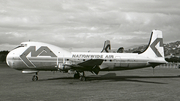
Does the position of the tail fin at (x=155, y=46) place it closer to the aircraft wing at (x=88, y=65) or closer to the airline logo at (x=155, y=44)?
the airline logo at (x=155, y=44)

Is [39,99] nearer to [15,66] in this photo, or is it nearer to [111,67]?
[15,66]

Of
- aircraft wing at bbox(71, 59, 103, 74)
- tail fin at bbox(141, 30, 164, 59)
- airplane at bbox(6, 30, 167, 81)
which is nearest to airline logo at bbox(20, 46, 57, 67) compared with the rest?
airplane at bbox(6, 30, 167, 81)

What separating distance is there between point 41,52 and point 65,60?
3.23 meters

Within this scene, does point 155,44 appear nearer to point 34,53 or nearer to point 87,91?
point 87,91

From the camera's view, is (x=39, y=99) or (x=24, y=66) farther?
(x=24, y=66)

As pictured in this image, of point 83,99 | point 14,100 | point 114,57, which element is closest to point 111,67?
point 114,57

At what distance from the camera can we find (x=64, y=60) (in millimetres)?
23547

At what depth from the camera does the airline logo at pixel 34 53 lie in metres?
22.4

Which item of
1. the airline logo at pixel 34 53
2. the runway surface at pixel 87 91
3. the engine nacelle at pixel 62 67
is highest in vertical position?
the airline logo at pixel 34 53

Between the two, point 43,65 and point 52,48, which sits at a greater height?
point 52,48

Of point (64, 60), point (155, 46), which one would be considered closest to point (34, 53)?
point (64, 60)

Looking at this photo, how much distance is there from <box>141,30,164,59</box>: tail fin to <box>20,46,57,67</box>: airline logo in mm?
13892

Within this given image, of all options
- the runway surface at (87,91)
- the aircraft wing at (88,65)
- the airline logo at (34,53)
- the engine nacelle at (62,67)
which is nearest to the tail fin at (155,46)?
the runway surface at (87,91)

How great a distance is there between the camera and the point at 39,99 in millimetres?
11492
